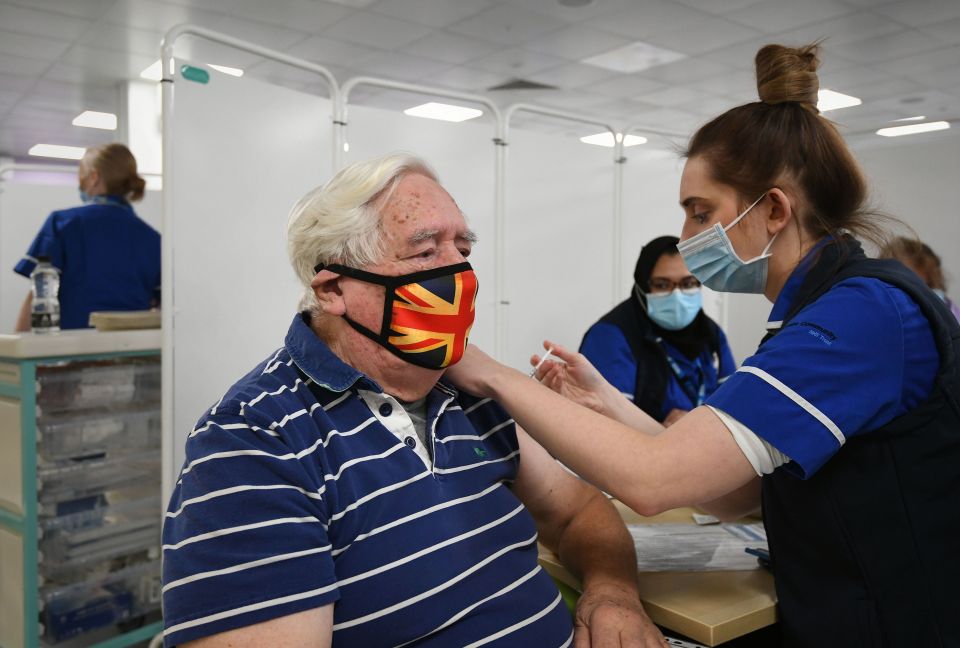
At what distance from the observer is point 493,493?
132 cm

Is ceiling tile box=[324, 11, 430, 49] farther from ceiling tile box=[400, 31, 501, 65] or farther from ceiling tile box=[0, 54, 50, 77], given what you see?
ceiling tile box=[0, 54, 50, 77]

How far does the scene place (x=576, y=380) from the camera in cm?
173

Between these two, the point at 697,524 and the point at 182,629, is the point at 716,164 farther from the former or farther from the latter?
the point at 182,629

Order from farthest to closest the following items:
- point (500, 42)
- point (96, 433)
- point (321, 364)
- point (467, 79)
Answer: point (467, 79)
point (500, 42)
point (96, 433)
point (321, 364)

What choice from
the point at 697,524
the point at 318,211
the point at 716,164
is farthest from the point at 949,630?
the point at 318,211

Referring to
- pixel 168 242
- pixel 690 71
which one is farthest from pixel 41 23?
pixel 690 71

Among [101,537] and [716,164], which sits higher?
[716,164]

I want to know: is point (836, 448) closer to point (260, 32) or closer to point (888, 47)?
point (260, 32)

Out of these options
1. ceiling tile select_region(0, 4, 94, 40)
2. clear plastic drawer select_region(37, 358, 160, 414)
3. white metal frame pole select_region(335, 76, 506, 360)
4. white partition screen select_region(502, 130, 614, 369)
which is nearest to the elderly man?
clear plastic drawer select_region(37, 358, 160, 414)

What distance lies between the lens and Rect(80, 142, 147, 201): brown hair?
3.44 meters

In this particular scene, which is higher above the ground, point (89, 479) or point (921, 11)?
point (921, 11)

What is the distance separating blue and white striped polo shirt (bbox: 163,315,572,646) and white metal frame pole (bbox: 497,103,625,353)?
2226 millimetres

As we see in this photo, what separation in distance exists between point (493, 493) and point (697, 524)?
0.64 m

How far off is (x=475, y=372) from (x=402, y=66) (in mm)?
6260
